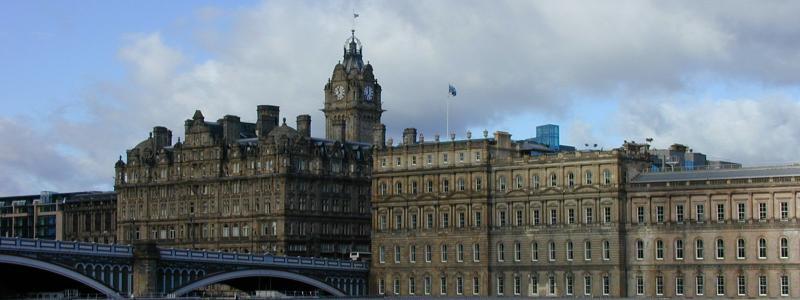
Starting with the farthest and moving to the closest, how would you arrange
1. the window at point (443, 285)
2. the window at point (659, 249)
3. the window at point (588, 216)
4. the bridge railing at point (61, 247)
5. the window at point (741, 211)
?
1. the window at point (443, 285)
2. the window at point (588, 216)
3. the window at point (659, 249)
4. the window at point (741, 211)
5. the bridge railing at point (61, 247)

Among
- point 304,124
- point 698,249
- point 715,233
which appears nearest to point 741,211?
point 715,233

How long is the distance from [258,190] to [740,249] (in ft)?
216

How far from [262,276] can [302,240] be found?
76.0ft

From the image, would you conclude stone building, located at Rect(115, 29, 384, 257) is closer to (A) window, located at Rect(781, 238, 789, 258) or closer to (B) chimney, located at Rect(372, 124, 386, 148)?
(B) chimney, located at Rect(372, 124, 386, 148)

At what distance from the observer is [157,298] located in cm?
14025

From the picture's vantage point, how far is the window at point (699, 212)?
144875 millimetres

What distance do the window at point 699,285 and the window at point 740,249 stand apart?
416cm

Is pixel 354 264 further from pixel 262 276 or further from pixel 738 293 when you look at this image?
pixel 738 293

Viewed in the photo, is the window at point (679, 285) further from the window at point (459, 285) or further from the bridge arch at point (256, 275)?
the bridge arch at point (256, 275)

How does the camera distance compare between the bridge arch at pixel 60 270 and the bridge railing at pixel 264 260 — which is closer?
the bridge arch at pixel 60 270

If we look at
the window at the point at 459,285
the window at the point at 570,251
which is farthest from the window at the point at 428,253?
the window at the point at 570,251

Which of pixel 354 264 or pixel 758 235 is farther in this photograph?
pixel 354 264

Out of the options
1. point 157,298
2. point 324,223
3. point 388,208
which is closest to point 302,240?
point 324,223

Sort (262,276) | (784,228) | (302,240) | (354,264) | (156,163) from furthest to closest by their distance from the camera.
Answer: (156,163) → (302,240) → (354,264) → (262,276) → (784,228)
